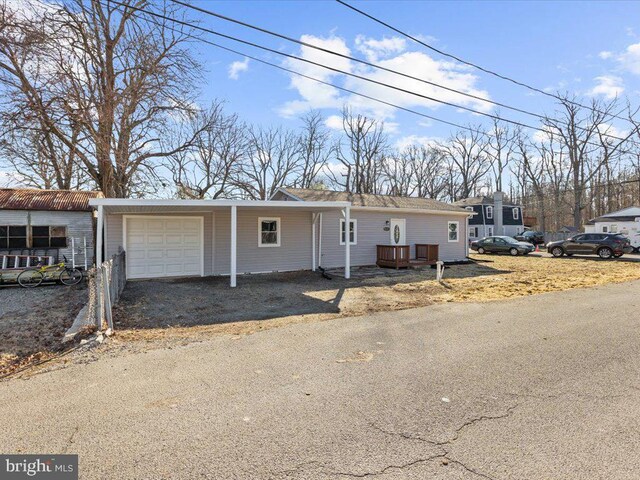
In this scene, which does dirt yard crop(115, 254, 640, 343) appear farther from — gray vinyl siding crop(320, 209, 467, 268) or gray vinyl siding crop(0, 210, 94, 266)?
gray vinyl siding crop(0, 210, 94, 266)

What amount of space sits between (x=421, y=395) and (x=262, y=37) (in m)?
7.61

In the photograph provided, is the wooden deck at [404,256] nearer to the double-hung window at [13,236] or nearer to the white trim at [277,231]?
the white trim at [277,231]

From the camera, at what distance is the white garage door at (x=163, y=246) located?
11.5 m

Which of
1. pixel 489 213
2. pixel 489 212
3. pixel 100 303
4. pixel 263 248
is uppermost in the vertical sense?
pixel 489 212

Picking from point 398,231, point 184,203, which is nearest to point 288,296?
point 184,203

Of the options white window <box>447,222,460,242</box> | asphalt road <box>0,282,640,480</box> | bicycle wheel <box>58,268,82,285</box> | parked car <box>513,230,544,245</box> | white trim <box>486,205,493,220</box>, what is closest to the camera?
asphalt road <box>0,282,640,480</box>

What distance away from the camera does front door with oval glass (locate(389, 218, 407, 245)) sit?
16.2 m

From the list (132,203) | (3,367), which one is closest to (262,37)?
(132,203)

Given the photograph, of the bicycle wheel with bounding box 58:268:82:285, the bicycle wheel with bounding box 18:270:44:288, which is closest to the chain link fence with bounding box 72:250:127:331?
the bicycle wheel with bounding box 58:268:82:285

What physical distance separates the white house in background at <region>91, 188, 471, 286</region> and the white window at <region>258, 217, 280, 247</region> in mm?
36

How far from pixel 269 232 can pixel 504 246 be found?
17637mm

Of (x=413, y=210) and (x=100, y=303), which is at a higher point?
(x=413, y=210)

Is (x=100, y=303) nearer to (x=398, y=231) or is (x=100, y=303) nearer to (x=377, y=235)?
(x=377, y=235)

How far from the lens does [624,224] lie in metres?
27.8
